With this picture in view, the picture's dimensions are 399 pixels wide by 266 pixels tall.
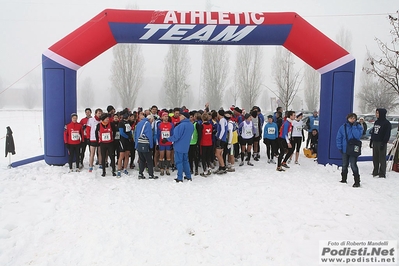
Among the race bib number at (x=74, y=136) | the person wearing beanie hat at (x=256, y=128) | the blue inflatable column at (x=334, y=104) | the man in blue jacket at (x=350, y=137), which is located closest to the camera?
the man in blue jacket at (x=350, y=137)

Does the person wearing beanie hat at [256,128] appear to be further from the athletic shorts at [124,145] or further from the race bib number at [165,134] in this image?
the athletic shorts at [124,145]

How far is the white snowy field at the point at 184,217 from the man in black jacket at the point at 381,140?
479 mm

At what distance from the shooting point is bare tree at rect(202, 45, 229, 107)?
29.0 metres

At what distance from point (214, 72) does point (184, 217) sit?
2583 centimetres

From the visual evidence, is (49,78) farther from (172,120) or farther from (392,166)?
(392,166)

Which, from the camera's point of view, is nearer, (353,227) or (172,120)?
(353,227)

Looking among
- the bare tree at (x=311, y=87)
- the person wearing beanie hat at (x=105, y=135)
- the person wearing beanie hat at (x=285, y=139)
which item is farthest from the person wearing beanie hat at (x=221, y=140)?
the bare tree at (x=311, y=87)

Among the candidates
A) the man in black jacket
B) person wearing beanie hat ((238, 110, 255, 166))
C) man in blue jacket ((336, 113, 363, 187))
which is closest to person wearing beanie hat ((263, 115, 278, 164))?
person wearing beanie hat ((238, 110, 255, 166))

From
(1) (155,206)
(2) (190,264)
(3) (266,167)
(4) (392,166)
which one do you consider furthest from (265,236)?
(4) (392,166)

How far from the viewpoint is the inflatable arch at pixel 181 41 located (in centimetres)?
778

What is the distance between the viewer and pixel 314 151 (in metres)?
10.2

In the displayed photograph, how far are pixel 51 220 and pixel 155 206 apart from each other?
185 cm

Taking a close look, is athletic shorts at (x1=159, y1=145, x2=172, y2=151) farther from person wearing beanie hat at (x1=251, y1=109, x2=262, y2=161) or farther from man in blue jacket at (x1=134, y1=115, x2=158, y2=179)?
person wearing beanie hat at (x1=251, y1=109, x2=262, y2=161)
